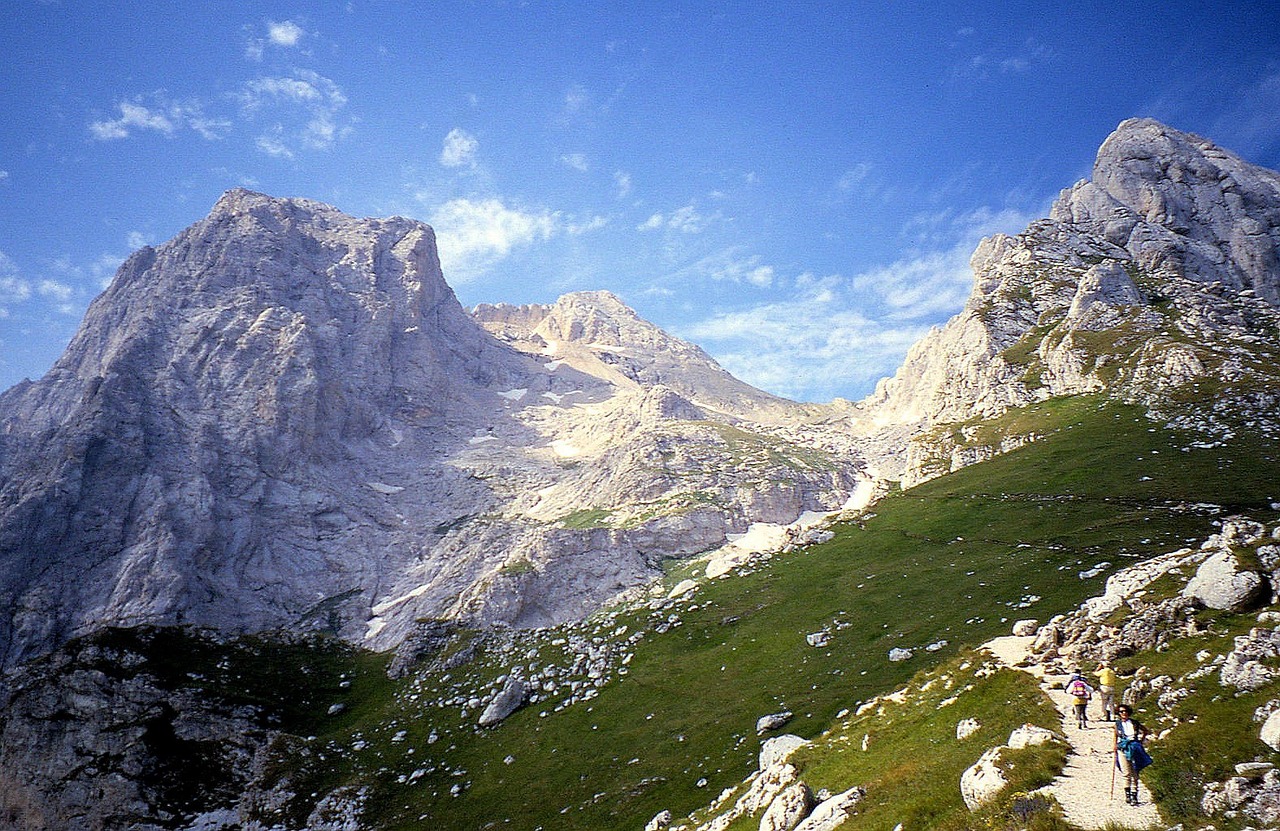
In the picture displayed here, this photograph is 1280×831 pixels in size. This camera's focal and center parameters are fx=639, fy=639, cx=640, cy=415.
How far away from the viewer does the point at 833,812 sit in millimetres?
23547

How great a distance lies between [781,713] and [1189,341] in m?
119

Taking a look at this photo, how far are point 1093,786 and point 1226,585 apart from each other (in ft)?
46.6

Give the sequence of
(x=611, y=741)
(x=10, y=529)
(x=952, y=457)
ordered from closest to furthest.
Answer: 1. (x=611, y=741)
2. (x=952, y=457)
3. (x=10, y=529)

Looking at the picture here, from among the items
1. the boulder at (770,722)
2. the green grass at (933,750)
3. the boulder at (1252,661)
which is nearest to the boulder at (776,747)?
the boulder at (770,722)

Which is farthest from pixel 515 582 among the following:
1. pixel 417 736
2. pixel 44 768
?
pixel 44 768

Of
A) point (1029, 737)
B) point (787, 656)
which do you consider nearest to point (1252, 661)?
point (1029, 737)

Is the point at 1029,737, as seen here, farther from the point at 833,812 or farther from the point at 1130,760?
the point at 833,812

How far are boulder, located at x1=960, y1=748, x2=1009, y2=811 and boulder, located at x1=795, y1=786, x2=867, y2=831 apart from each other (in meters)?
4.16

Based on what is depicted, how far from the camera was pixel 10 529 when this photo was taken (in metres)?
163

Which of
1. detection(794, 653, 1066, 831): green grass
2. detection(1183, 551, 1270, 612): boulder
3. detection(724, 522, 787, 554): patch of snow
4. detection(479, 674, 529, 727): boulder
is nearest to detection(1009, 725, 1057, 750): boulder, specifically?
detection(794, 653, 1066, 831): green grass

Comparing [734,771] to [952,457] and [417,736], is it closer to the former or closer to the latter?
[417,736]

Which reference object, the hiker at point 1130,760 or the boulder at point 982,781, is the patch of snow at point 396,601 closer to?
A: the boulder at point 982,781

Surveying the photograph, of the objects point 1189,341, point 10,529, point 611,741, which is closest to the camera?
point 611,741

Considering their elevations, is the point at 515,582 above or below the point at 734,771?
above
